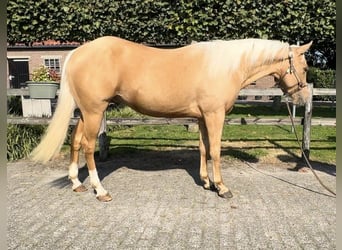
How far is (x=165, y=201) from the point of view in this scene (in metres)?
3.97

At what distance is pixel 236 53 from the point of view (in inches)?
155

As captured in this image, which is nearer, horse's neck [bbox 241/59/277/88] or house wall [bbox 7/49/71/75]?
horse's neck [bbox 241/59/277/88]

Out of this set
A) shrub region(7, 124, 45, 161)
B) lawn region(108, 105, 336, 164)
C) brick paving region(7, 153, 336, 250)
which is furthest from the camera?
lawn region(108, 105, 336, 164)

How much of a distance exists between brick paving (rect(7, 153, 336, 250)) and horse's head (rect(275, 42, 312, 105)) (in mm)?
1242

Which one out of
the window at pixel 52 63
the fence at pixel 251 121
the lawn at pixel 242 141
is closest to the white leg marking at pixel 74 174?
the fence at pixel 251 121

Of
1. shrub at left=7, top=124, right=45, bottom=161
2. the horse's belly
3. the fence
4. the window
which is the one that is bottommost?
the window

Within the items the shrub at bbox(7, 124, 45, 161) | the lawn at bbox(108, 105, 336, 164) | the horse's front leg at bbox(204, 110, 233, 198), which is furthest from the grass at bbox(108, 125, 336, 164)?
the horse's front leg at bbox(204, 110, 233, 198)

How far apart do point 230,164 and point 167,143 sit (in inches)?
67.6

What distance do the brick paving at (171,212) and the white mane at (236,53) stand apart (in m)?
1.61

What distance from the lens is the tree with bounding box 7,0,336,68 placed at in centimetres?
671

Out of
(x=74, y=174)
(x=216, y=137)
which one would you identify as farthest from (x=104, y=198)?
(x=216, y=137)

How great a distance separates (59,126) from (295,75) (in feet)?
9.70

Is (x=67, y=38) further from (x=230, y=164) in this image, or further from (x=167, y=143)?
(x=230, y=164)

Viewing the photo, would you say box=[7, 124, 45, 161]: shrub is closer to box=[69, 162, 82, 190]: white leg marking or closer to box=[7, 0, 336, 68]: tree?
box=[69, 162, 82, 190]: white leg marking
